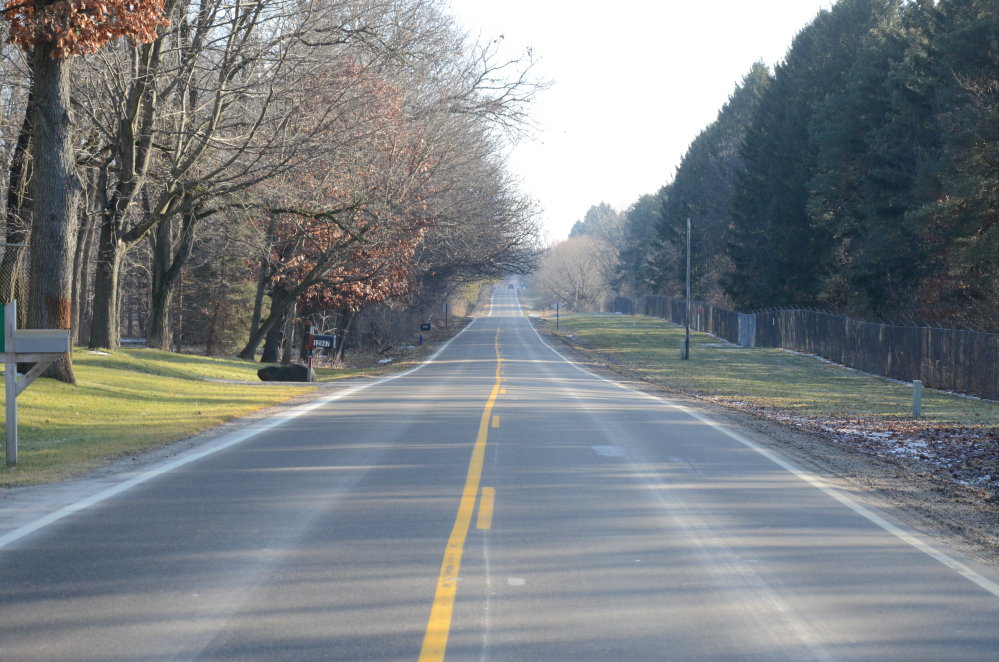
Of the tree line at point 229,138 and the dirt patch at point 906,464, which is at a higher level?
the tree line at point 229,138

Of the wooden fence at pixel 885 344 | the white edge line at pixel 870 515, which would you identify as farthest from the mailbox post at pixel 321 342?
the wooden fence at pixel 885 344

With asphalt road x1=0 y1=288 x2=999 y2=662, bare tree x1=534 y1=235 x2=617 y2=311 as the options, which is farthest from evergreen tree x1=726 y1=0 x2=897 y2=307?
bare tree x1=534 y1=235 x2=617 y2=311

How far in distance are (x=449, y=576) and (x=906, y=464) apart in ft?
27.4

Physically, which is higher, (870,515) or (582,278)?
(582,278)

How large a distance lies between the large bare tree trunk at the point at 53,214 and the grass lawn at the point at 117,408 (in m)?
1.43

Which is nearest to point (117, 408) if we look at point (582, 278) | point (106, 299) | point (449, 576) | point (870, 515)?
point (106, 299)

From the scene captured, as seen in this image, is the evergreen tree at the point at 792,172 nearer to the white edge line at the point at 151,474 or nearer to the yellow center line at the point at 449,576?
the white edge line at the point at 151,474

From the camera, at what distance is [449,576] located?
644 cm

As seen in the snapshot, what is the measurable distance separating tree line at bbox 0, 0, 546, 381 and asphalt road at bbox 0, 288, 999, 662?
796cm

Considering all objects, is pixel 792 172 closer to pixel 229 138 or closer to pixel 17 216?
pixel 229 138

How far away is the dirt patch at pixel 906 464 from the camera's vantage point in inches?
339

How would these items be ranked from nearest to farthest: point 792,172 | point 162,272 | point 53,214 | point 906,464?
point 906,464 → point 53,214 → point 162,272 → point 792,172

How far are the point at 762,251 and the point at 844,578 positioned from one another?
5909 centimetres

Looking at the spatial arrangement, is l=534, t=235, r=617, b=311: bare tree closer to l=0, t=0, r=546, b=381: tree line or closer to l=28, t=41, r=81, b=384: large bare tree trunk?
l=0, t=0, r=546, b=381: tree line
